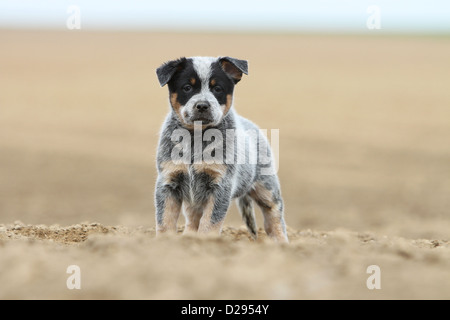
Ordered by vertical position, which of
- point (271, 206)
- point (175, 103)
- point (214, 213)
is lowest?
point (214, 213)

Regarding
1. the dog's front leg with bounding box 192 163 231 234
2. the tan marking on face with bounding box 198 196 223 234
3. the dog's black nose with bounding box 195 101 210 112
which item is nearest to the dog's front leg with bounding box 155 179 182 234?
the dog's front leg with bounding box 192 163 231 234

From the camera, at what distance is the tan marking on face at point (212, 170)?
7566 millimetres

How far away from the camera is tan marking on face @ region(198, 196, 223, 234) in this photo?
7.42 meters

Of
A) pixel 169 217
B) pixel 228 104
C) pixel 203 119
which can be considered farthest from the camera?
pixel 228 104

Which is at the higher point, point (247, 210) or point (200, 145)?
point (200, 145)

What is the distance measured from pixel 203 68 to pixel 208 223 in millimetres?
1801

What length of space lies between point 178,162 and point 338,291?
3346 mm

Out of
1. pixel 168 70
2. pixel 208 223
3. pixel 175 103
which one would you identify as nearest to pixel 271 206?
pixel 208 223

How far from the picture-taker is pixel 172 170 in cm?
758

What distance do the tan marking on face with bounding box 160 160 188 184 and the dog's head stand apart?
0.49 metres

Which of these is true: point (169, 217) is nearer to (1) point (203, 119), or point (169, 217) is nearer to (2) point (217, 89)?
(1) point (203, 119)

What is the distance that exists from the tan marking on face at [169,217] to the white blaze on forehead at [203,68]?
1405 mm
